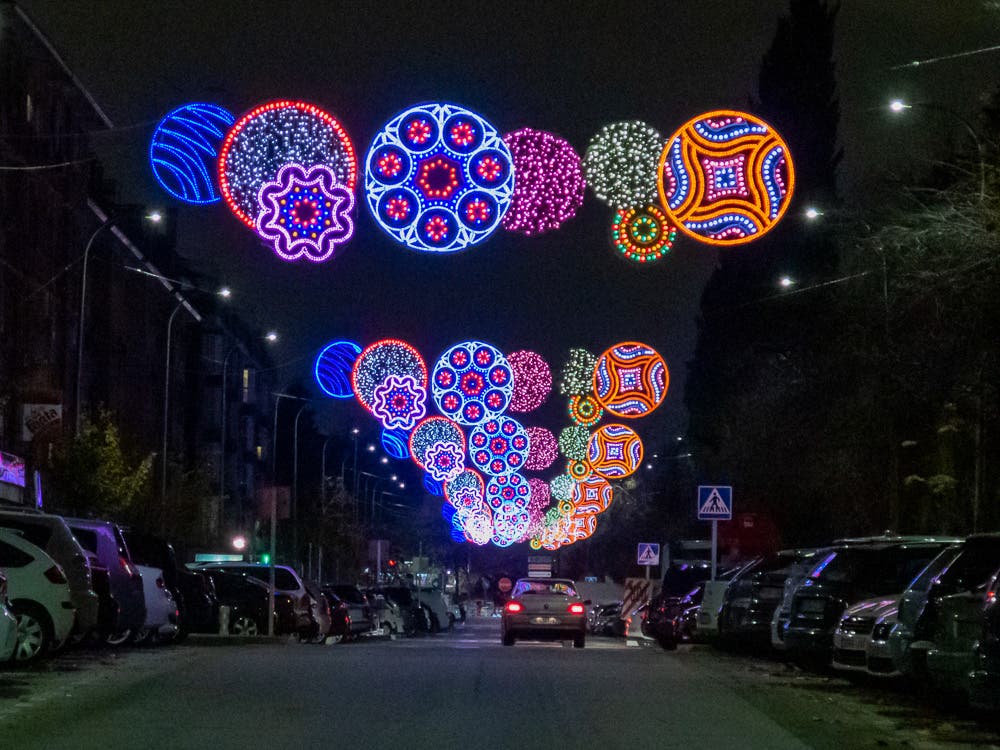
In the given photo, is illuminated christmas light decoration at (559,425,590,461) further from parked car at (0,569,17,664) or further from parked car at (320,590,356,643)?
parked car at (0,569,17,664)

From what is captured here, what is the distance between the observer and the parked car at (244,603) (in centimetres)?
3484

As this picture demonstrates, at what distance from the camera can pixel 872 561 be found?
65.2 ft

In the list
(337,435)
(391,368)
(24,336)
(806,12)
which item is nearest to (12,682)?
(391,368)

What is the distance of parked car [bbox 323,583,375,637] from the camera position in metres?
40.0

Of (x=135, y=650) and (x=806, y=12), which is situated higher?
(x=806, y=12)

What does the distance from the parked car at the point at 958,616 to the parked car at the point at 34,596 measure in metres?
9.61

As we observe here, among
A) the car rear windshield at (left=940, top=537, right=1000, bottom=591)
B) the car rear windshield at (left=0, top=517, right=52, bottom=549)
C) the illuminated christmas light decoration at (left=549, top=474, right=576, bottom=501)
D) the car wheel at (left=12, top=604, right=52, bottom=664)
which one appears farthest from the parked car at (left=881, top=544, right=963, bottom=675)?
the illuminated christmas light decoration at (left=549, top=474, right=576, bottom=501)

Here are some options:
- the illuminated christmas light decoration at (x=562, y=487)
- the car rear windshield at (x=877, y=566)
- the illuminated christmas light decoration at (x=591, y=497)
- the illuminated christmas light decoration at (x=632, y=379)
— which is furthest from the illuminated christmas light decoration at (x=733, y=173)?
the illuminated christmas light decoration at (x=562, y=487)

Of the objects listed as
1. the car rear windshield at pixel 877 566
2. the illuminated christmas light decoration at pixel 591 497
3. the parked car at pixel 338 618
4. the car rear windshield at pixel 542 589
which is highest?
the illuminated christmas light decoration at pixel 591 497

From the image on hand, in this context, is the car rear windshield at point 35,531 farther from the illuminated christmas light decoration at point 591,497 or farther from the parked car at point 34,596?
the illuminated christmas light decoration at point 591,497

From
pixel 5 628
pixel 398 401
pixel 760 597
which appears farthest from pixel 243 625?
pixel 5 628

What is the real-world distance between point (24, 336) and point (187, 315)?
3461cm

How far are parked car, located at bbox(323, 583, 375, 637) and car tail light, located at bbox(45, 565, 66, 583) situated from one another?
2021 cm

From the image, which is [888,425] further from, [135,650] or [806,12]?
[806,12]
